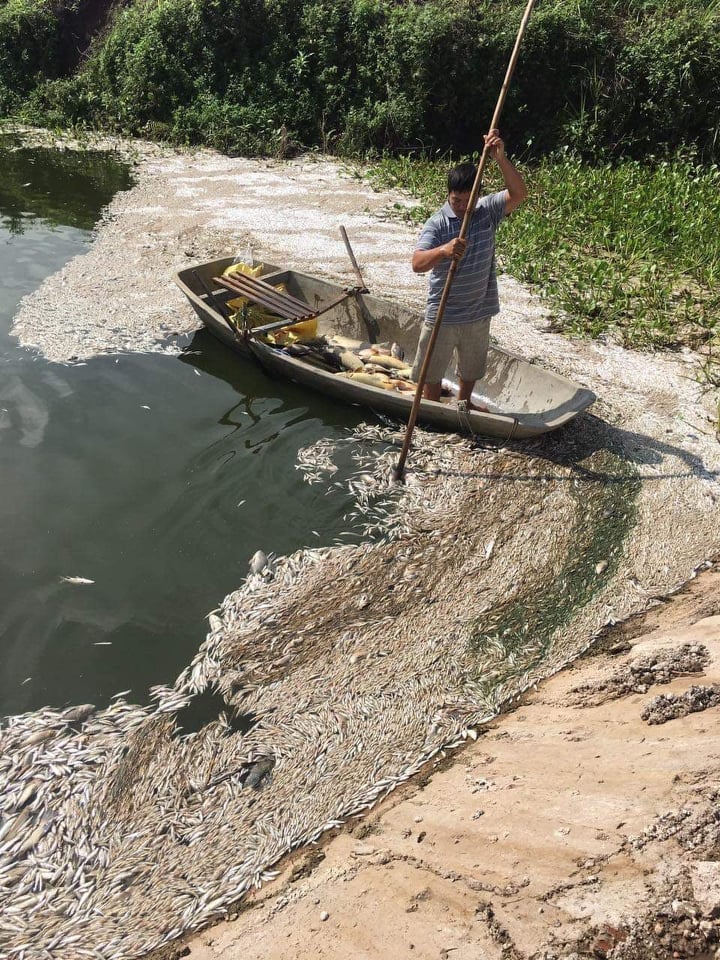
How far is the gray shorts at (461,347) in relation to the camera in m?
5.77

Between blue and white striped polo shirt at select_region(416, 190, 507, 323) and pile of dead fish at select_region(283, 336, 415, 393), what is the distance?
45.5 inches

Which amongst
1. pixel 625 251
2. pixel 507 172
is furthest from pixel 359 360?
pixel 625 251

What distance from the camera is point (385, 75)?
48.5ft

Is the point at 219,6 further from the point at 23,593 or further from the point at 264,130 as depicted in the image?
the point at 23,593

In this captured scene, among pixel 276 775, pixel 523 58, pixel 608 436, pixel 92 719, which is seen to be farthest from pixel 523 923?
pixel 523 58

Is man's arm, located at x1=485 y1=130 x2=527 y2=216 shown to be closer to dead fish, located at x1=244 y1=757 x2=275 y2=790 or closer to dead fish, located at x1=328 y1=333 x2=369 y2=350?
dead fish, located at x1=328 y1=333 x2=369 y2=350

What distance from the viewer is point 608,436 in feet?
20.9

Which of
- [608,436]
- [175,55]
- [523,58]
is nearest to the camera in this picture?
[608,436]

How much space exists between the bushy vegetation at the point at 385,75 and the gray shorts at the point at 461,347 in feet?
28.7

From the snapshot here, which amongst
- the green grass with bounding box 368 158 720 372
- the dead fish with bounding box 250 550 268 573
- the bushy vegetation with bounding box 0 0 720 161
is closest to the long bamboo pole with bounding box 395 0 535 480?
the dead fish with bounding box 250 550 268 573

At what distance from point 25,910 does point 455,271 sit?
4520mm

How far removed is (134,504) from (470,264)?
3259 mm

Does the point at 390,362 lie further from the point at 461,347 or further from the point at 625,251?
the point at 625,251

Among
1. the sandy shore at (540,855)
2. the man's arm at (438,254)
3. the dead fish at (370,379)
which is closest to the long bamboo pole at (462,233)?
the man's arm at (438,254)
